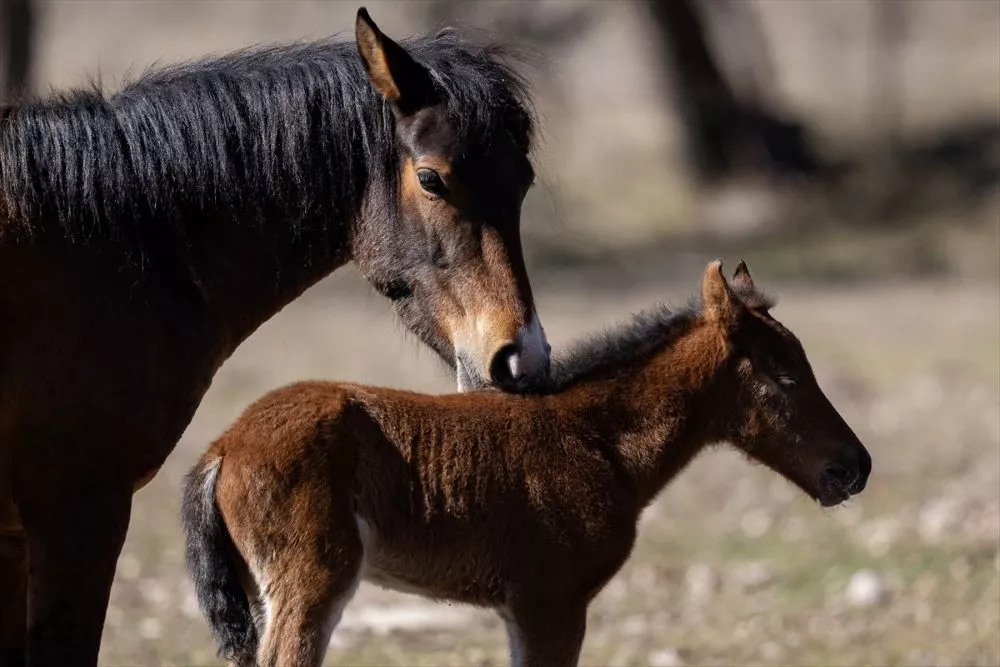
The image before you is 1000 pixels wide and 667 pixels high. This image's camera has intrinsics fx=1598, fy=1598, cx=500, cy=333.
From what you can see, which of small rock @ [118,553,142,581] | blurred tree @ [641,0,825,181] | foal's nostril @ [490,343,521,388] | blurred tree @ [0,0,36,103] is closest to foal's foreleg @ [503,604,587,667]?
foal's nostril @ [490,343,521,388]

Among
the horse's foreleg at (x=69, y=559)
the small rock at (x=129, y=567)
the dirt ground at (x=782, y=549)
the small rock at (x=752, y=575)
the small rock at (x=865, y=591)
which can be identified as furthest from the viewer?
the small rock at (x=129, y=567)

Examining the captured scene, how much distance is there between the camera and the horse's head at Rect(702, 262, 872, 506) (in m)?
5.17

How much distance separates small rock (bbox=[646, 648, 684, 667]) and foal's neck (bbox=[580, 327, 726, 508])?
175cm

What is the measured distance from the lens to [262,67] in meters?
4.91

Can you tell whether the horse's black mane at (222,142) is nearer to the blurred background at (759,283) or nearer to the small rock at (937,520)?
the blurred background at (759,283)

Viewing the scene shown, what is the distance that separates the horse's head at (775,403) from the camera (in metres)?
5.17

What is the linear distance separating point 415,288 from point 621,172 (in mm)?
17518

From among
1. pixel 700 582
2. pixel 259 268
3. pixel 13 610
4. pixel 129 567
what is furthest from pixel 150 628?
pixel 259 268

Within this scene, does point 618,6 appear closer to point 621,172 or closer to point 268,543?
point 621,172

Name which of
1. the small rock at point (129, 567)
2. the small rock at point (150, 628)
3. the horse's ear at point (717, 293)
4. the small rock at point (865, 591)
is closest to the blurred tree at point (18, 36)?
the small rock at point (129, 567)

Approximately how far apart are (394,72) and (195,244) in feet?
2.52

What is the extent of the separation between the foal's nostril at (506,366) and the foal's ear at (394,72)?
79 cm

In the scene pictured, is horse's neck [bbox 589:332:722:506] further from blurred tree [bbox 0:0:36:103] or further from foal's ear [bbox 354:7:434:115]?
blurred tree [bbox 0:0:36:103]

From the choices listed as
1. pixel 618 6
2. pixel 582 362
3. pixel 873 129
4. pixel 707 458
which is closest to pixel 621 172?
pixel 873 129
